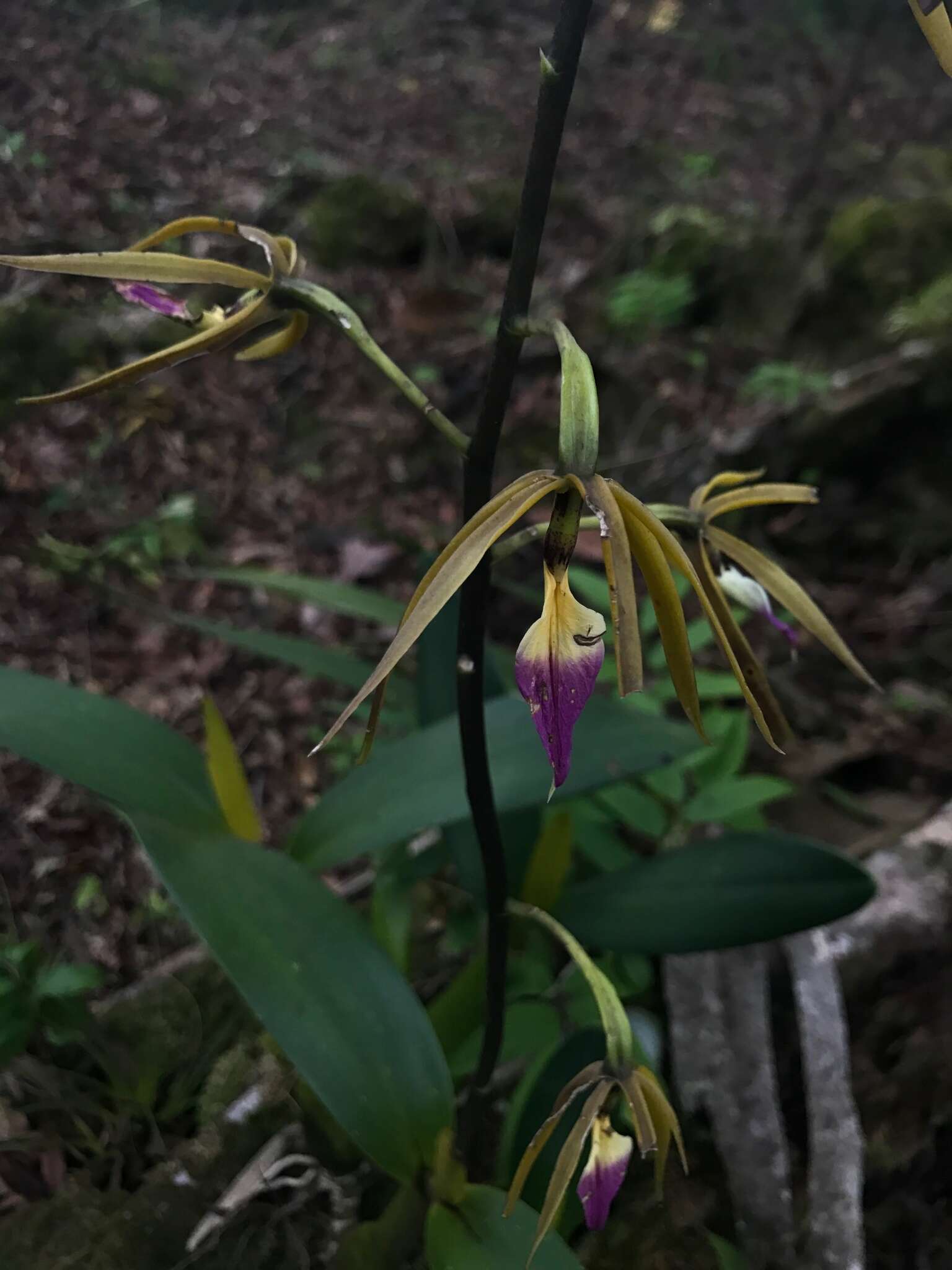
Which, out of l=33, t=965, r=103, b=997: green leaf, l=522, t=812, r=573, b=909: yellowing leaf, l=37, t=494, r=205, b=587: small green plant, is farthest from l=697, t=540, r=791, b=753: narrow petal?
l=37, t=494, r=205, b=587: small green plant

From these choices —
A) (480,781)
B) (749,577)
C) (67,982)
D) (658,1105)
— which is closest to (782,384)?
(749,577)

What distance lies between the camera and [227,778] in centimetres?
107

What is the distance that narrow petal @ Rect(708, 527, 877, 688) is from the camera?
71cm

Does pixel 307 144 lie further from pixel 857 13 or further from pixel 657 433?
pixel 857 13

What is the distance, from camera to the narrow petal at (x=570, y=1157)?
2.25 feet

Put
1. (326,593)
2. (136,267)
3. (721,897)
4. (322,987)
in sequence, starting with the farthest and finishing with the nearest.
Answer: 1. (326,593)
2. (721,897)
3. (322,987)
4. (136,267)

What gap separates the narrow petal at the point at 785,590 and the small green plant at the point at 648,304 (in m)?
2.54

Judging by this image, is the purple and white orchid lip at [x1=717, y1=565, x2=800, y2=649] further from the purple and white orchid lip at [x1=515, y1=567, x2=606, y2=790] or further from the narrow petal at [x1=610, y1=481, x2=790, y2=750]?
the purple and white orchid lip at [x1=515, y1=567, x2=606, y2=790]

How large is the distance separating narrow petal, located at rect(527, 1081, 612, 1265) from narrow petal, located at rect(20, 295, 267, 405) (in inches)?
27.0

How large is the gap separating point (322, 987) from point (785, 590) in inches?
23.7

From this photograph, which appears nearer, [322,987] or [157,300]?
[157,300]

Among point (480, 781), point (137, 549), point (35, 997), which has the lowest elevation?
point (137, 549)

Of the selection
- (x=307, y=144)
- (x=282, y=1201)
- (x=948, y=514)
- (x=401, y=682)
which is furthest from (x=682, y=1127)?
(x=307, y=144)

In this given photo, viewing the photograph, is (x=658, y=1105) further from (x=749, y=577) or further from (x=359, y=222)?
(x=359, y=222)
